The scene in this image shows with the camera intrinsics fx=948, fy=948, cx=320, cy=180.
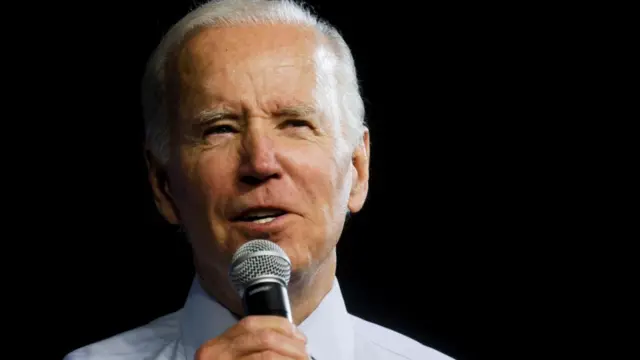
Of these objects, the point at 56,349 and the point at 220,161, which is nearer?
the point at 220,161

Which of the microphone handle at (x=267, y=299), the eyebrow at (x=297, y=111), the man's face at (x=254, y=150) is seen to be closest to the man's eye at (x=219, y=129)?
the man's face at (x=254, y=150)

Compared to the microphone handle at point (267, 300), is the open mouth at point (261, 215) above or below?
above

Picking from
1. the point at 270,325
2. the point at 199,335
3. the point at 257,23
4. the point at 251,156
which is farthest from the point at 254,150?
the point at 270,325

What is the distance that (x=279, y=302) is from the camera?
1436mm

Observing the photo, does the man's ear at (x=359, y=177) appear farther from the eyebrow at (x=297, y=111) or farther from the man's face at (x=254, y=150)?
the eyebrow at (x=297, y=111)

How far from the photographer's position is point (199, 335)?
2150 millimetres

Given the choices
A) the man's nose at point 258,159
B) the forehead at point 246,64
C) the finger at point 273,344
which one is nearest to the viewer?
the finger at point 273,344

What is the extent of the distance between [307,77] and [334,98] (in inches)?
3.9

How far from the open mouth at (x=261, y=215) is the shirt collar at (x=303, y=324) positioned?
0.27 meters

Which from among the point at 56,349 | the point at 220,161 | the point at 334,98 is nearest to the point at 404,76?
the point at 334,98

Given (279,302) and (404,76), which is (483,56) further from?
(279,302)

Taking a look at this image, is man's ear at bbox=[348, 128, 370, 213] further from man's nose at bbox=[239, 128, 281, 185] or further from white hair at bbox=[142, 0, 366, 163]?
man's nose at bbox=[239, 128, 281, 185]

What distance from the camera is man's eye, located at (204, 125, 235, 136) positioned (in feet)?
6.64

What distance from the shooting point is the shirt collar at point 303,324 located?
211 centimetres
